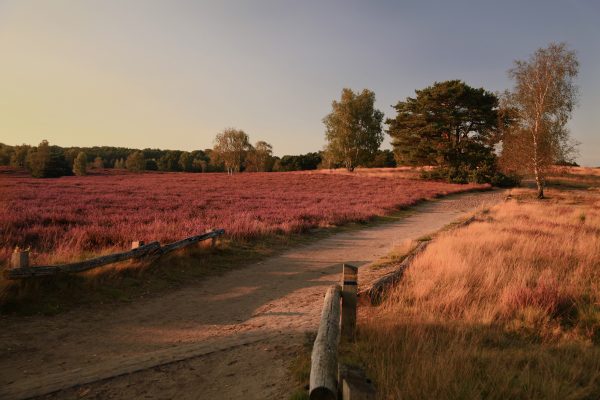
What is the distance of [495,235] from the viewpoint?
36.6 feet

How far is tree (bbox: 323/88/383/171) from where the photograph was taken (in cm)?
5606

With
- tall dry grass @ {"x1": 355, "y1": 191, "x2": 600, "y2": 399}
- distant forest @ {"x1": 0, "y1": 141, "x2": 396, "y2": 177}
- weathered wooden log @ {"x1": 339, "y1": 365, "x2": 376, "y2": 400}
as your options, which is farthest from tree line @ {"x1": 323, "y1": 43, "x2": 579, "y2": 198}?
weathered wooden log @ {"x1": 339, "y1": 365, "x2": 376, "y2": 400}

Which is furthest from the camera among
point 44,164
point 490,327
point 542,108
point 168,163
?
point 168,163

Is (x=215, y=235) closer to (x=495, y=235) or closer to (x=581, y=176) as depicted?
(x=495, y=235)

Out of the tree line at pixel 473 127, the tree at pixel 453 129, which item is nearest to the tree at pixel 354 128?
the tree line at pixel 473 127

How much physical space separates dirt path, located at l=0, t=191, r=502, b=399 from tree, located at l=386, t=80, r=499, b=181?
3936 cm

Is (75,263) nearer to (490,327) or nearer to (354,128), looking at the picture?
(490,327)

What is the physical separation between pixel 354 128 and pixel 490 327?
5363 centimetres

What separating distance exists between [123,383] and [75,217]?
12536 mm

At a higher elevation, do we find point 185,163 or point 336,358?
point 185,163

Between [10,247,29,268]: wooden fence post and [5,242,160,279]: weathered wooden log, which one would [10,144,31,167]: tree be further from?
[10,247,29,268]: wooden fence post

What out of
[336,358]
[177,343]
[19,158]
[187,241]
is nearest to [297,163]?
[19,158]

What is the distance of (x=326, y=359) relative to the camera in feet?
9.59

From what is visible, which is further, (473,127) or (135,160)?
(135,160)
